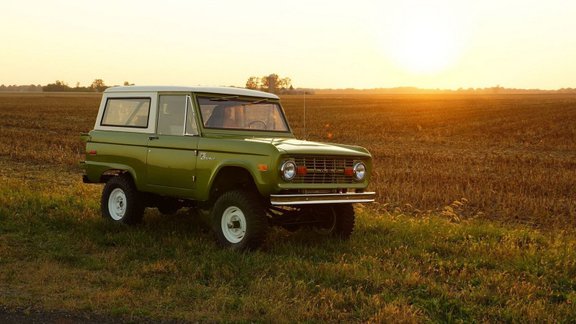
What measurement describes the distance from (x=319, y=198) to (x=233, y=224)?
112 centimetres

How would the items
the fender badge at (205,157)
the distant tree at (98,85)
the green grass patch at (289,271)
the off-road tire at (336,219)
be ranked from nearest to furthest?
the green grass patch at (289,271), the fender badge at (205,157), the off-road tire at (336,219), the distant tree at (98,85)

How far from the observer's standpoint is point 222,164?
7723 mm

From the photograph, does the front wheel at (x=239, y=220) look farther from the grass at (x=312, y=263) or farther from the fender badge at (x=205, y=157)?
the fender badge at (x=205, y=157)

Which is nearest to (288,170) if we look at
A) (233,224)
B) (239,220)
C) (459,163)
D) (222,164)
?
(222,164)

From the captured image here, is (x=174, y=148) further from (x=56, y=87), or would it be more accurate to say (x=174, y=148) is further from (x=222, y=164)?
(x=56, y=87)

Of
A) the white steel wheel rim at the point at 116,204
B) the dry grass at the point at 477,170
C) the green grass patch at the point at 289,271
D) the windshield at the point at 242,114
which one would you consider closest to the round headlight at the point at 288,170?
the green grass patch at the point at 289,271

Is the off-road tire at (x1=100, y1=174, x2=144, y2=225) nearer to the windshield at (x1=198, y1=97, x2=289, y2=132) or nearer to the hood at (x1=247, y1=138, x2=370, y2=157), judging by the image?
the windshield at (x1=198, y1=97, x2=289, y2=132)

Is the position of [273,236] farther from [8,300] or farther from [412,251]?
[8,300]

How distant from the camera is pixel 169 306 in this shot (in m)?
5.73

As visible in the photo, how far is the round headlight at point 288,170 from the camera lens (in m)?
7.35

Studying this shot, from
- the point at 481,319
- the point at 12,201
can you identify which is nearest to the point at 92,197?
the point at 12,201

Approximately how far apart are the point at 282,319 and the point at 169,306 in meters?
1.07

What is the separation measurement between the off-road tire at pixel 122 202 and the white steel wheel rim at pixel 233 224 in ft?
6.18

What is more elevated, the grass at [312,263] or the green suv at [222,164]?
the green suv at [222,164]
